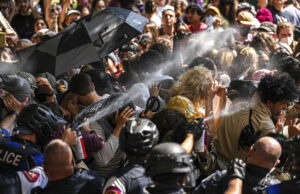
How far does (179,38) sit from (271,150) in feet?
19.3

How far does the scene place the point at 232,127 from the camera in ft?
17.9

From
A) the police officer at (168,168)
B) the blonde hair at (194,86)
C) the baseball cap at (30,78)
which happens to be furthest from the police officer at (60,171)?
the baseball cap at (30,78)

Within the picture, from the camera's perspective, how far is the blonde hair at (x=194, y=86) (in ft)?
19.6

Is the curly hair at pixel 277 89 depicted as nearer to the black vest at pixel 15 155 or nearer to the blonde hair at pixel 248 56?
the blonde hair at pixel 248 56

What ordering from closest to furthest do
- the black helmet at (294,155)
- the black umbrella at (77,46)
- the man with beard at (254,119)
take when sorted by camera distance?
the black helmet at (294,155)
the man with beard at (254,119)
the black umbrella at (77,46)

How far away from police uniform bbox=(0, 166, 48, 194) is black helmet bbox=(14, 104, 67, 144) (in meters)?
0.38

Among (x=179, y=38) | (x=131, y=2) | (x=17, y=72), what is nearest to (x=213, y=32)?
(x=179, y=38)

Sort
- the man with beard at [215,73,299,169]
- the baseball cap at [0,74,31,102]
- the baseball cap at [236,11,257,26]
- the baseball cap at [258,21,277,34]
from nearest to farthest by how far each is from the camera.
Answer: the man with beard at [215,73,299,169], the baseball cap at [0,74,31,102], the baseball cap at [258,21,277,34], the baseball cap at [236,11,257,26]

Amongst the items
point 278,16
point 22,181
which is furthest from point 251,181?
point 278,16

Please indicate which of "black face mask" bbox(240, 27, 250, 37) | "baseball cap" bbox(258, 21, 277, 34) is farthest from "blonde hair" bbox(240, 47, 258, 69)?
"black face mask" bbox(240, 27, 250, 37)

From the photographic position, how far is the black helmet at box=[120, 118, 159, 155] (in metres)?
4.23

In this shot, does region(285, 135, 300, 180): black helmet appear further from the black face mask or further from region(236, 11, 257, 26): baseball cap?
region(236, 11, 257, 26): baseball cap

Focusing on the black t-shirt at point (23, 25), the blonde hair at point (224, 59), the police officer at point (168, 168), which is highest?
the police officer at point (168, 168)

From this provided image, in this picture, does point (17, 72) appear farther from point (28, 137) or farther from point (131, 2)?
point (131, 2)
